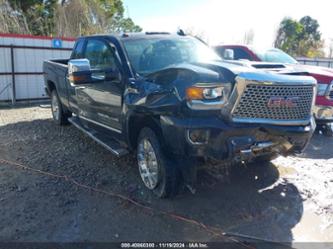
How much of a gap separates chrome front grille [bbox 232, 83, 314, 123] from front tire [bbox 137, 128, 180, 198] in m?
0.94

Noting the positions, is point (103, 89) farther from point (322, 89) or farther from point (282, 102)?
point (322, 89)

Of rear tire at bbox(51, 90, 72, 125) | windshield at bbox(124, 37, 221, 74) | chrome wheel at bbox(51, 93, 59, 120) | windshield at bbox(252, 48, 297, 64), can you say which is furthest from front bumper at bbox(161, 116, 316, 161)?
windshield at bbox(252, 48, 297, 64)

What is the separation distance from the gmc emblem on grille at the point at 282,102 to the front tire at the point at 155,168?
47.3 inches

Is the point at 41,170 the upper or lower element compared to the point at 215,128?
lower

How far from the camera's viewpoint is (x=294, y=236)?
10.9 ft

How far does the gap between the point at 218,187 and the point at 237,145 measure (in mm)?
1203

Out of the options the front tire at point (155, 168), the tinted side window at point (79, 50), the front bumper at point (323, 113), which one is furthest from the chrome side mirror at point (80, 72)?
Result: the front bumper at point (323, 113)

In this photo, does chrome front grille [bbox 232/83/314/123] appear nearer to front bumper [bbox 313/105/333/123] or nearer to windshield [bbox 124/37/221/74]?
windshield [bbox 124/37/221/74]

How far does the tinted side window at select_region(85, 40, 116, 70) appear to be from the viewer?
15.5 feet

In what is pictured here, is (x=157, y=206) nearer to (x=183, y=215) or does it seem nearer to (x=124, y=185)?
(x=183, y=215)

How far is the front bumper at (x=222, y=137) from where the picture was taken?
10.8 feet

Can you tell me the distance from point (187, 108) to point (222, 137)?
1.39 ft

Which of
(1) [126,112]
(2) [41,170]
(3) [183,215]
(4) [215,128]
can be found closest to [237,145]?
(4) [215,128]

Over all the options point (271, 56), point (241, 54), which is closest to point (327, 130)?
point (271, 56)
